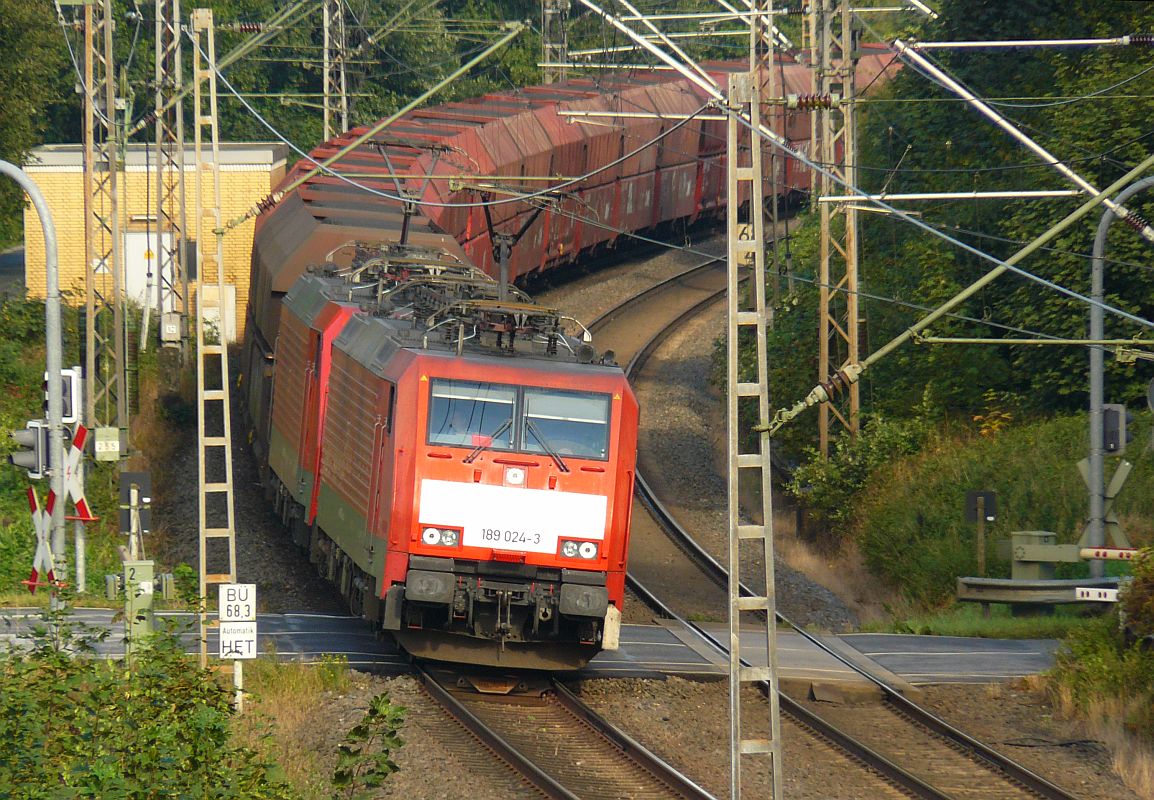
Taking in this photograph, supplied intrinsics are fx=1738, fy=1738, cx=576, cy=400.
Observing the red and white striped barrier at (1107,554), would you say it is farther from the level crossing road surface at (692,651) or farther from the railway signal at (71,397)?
the railway signal at (71,397)

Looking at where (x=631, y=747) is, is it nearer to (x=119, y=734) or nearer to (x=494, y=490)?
(x=494, y=490)

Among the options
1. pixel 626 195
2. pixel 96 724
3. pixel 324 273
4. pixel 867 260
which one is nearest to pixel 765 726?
pixel 96 724

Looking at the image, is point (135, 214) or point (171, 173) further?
point (135, 214)

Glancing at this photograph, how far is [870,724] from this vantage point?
15766 millimetres

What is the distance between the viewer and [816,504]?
27031mm

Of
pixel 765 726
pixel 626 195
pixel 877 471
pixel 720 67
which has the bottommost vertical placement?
pixel 765 726

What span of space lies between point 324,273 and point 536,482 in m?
7.84

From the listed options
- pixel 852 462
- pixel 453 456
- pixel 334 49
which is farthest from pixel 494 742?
pixel 334 49

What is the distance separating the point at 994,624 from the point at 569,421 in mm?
7458

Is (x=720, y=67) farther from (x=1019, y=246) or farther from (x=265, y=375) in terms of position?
(x=265, y=375)

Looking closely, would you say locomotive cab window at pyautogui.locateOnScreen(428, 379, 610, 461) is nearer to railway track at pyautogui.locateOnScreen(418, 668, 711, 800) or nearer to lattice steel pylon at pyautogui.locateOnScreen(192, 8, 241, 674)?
lattice steel pylon at pyautogui.locateOnScreen(192, 8, 241, 674)

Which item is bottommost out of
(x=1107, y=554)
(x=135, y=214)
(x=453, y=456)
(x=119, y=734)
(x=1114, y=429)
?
(x=119, y=734)

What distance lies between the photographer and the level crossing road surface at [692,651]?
55.9 ft

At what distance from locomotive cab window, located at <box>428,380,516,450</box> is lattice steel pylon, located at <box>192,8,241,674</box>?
6.02ft
